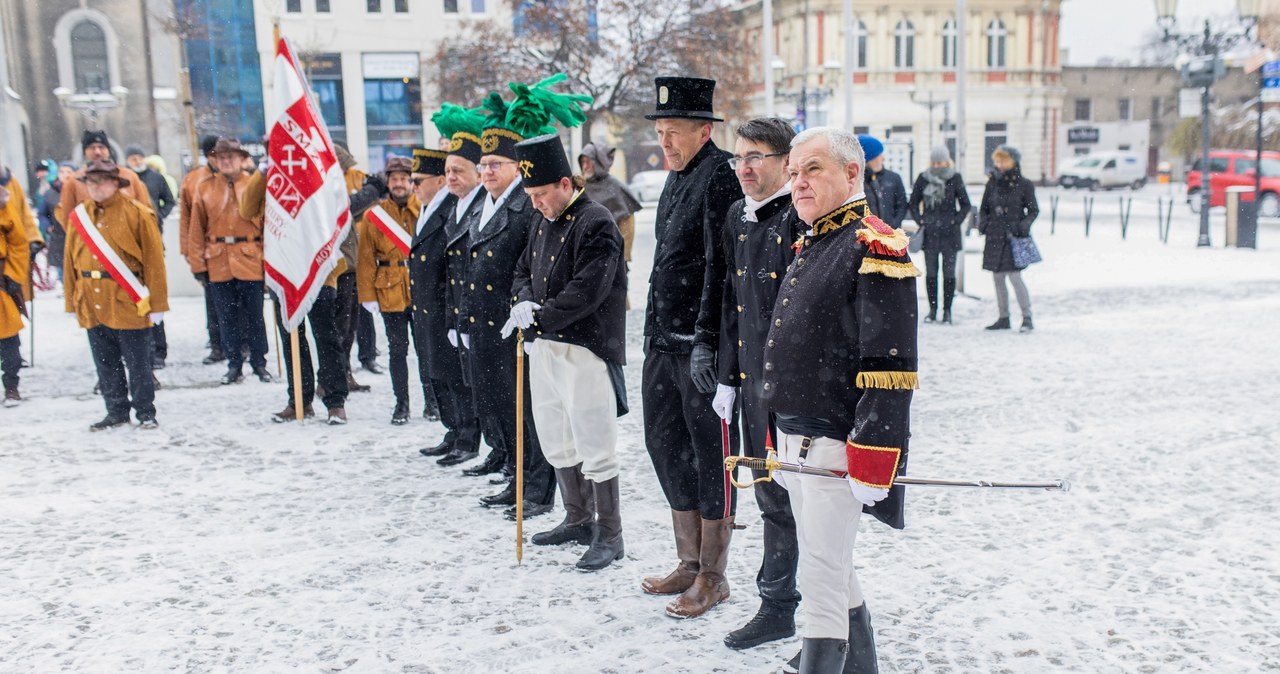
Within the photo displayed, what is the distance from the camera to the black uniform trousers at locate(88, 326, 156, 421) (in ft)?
25.7

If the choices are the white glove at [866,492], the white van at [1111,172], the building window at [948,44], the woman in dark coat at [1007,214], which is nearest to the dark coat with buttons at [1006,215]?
the woman in dark coat at [1007,214]

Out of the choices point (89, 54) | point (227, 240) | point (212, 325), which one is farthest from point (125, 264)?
point (89, 54)

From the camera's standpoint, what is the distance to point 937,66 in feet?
174

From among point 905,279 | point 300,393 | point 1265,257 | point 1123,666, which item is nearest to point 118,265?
point 300,393

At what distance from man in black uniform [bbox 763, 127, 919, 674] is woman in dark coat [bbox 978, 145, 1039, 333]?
822 cm

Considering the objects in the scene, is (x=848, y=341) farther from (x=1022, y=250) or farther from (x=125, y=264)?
(x=1022, y=250)

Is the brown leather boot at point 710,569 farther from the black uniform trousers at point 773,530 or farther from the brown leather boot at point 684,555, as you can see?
the black uniform trousers at point 773,530

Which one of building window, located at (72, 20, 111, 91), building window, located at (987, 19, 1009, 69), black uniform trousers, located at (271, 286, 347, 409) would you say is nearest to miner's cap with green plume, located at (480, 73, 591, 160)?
black uniform trousers, located at (271, 286, 347, 409)

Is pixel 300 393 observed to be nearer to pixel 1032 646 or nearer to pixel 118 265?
pixel 118 265

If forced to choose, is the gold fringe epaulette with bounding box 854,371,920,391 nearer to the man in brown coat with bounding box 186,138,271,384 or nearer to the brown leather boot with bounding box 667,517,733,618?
the brown leather boot with bounding box 667,517,733,618

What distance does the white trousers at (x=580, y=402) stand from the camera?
4.99m

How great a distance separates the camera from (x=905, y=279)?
3115 mm

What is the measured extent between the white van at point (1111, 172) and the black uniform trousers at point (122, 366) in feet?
158

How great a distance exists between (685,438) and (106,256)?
17.1 feet
